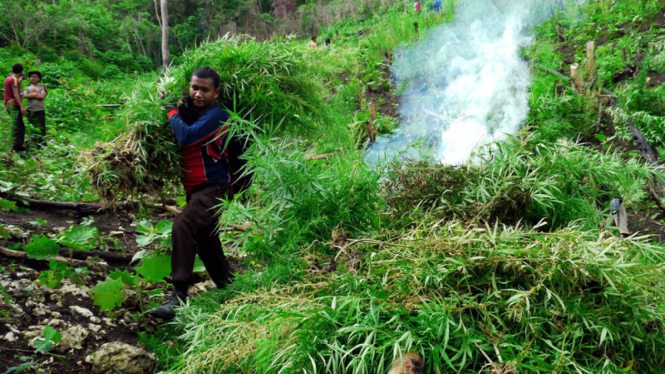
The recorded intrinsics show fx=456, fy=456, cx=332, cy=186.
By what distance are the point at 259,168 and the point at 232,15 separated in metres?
26.1

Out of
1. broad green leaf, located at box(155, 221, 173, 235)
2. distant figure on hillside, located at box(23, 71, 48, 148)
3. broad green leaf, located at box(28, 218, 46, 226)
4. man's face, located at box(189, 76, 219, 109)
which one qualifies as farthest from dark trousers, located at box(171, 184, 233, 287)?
distant figure on hillside, located at box(23, 71, 48, 148)

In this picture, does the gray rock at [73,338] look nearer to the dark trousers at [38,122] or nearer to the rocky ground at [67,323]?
the rocky ground at [67,323]

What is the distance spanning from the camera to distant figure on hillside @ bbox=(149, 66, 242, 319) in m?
2.78

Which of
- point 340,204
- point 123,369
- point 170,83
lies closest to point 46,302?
point 123,369

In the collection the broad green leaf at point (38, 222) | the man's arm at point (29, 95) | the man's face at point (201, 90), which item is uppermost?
the man's face at point (201, 90)

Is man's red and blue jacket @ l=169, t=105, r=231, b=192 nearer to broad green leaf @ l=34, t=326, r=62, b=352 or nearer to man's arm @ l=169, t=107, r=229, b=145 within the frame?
man's arm @ l=169, t=107, r=229, b=145

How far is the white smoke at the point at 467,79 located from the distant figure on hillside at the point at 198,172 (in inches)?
116

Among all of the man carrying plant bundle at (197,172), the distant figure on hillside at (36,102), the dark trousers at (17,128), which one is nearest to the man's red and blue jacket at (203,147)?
the man carrying plant bundle at (197,172)

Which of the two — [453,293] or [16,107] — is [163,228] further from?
[16,107]

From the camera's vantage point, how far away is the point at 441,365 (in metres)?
1.55

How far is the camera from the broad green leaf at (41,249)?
3064 mm

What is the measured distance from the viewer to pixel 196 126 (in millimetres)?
2754

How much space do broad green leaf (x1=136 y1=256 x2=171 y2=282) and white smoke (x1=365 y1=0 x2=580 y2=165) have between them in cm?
322

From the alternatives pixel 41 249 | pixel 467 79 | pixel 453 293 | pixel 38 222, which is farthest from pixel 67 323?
pixel 467 79
